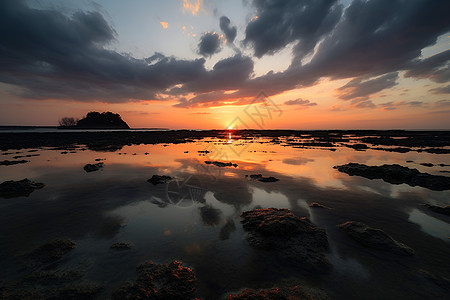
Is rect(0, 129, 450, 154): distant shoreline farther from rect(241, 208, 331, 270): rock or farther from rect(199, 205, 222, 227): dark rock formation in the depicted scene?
rect(241, 208, 331, 270): rock

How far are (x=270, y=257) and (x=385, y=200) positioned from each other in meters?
A: 8.68

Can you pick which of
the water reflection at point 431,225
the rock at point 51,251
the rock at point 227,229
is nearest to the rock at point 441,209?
the water reflection at point 431,225

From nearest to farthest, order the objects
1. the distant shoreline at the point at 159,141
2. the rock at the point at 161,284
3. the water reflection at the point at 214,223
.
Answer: the rock at the point at 161,284 → the water reflection at the point at 214,223 → the distant shoreline at the point at 159,141

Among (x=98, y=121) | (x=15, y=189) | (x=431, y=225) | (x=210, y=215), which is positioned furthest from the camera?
(x=98, y=121)

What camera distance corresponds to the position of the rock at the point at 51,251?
513 centimetres

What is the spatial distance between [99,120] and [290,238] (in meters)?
210

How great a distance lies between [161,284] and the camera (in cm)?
437

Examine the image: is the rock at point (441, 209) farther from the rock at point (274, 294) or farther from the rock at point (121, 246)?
the rock at point (121, 246)

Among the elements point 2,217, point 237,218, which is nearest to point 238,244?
point 237,218

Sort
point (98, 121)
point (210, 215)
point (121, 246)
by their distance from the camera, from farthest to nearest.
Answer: point (98, 121)
point (210, 215)
point (121, 246)

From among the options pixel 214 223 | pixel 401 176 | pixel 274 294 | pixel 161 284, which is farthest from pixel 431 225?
pixel 161 284

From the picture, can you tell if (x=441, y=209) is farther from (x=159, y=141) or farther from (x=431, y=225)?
(x=159, y=141)

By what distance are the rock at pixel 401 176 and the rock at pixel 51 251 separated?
→ 61.1ft

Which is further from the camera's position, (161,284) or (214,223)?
(214,223)
